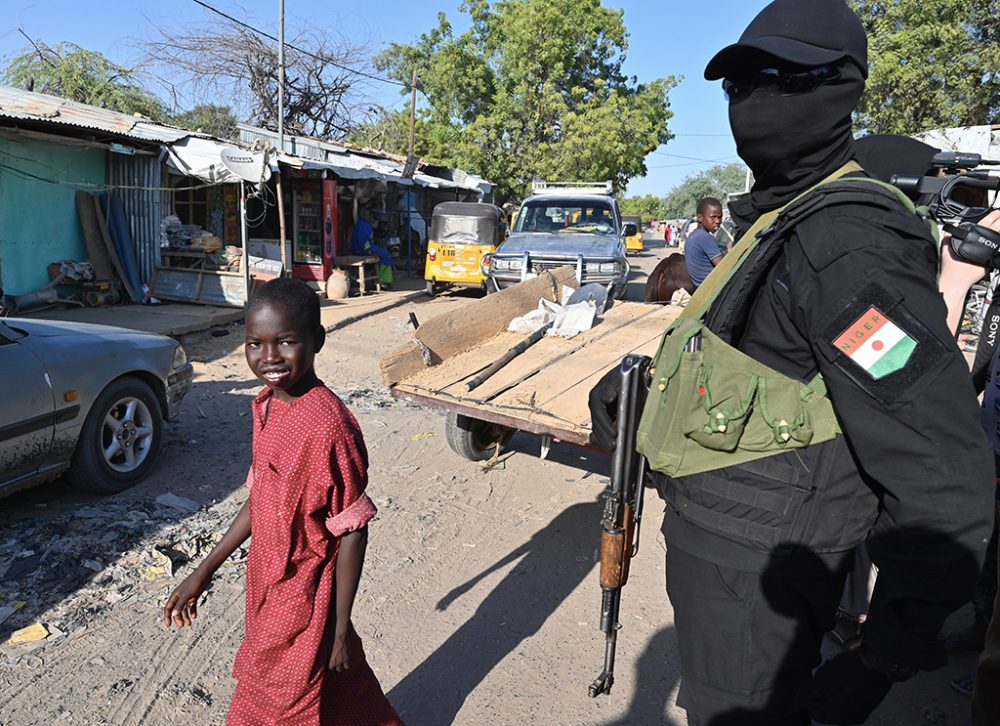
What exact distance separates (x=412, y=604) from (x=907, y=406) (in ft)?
9.08

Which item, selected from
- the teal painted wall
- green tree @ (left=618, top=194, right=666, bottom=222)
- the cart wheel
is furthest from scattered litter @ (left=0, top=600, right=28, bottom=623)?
green tree @ (left=618, top=194, right=666, bottom=222)

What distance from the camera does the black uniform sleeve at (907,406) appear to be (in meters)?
1.27

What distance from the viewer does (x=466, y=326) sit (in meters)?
4.83

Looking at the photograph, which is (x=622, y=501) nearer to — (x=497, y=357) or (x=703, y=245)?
(x=497, y=357)

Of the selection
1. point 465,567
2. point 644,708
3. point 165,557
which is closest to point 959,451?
point 644,708

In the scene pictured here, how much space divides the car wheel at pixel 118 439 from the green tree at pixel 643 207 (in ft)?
187

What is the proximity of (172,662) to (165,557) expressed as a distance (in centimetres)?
87

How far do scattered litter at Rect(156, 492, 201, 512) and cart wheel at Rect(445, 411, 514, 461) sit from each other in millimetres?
1747

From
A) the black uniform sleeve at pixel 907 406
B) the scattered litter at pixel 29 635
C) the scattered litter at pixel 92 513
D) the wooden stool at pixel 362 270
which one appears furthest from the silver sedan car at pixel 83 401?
the wooden stool at pixel 362 270

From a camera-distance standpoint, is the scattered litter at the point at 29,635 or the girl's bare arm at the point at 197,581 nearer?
the girl's bare arm at the point at 197,581

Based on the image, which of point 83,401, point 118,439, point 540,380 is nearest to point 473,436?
point 540,380

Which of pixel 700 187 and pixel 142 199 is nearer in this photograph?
pixel 142 199

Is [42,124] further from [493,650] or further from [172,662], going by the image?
[493,650]

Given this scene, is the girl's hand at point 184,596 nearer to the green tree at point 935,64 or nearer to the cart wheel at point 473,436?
the cart wheel at point 473,436
